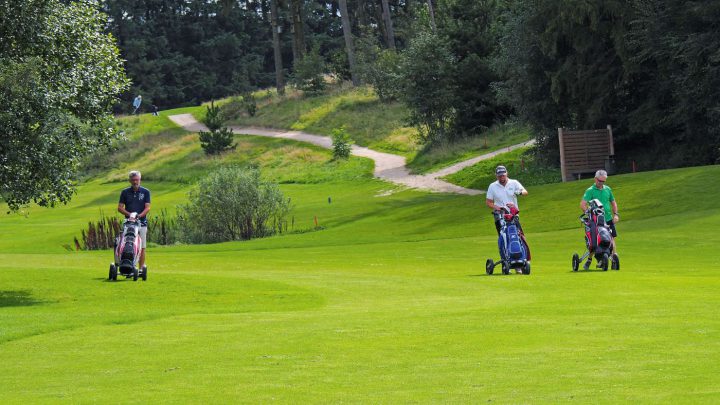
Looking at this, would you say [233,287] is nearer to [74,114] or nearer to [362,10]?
[74,114]

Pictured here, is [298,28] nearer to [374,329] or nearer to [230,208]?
[230,208]

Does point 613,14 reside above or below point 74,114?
above

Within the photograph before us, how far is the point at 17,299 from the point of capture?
2131 cm

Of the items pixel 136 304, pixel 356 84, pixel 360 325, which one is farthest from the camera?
pixel 356 84

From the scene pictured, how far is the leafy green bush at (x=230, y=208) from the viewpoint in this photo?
53781 mm

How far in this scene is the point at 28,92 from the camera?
22516 millimetres

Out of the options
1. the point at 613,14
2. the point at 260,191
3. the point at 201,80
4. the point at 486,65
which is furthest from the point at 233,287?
the point at 201,80

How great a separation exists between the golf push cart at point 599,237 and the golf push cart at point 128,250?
918 cm

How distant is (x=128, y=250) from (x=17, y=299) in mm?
2871

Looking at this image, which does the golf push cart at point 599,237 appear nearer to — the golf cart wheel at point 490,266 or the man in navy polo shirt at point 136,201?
the golf cart wheel at point 490,266

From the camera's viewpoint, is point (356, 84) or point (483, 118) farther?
point (356, 84)

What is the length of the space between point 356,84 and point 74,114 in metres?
87.6

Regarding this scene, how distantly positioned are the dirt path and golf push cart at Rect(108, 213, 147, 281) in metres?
40.5

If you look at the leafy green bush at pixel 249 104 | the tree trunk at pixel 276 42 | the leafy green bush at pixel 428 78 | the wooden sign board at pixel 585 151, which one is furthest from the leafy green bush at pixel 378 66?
the wooden sign board at pixel 585 151
